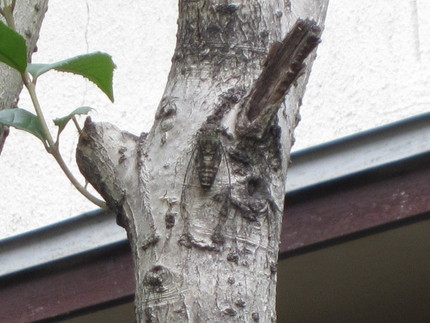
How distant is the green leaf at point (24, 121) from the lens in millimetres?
851

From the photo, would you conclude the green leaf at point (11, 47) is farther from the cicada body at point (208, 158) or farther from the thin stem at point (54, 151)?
the cicada body at point (208, 158)

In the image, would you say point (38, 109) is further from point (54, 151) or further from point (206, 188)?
point (206, 188)

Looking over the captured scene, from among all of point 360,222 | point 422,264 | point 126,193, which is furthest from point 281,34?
point 422,264

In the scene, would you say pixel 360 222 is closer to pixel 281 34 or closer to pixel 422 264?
pixel 422 264

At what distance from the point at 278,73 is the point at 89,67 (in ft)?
0.78

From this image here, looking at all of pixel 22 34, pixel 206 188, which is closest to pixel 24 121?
pixel 206 188

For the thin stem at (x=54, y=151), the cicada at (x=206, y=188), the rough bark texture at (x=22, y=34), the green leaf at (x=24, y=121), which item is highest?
the rough bark texture at (x=22, y=34)

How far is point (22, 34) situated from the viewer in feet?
3.84

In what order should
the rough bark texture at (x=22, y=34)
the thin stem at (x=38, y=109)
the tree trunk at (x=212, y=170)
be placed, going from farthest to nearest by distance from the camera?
the rough bark texture at (x=22, y=34) → the thin stem at (x=38, y=109) → the tree trunk at (x=212, y=170)

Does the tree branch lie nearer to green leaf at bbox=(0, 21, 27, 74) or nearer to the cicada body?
the cicada body

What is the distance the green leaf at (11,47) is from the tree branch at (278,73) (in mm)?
219

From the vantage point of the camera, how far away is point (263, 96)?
0.74 m

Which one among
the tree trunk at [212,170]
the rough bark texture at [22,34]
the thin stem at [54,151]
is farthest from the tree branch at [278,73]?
the rough bark texture at [22,34]

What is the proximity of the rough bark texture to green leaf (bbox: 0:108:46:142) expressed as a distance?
186 millimetres
